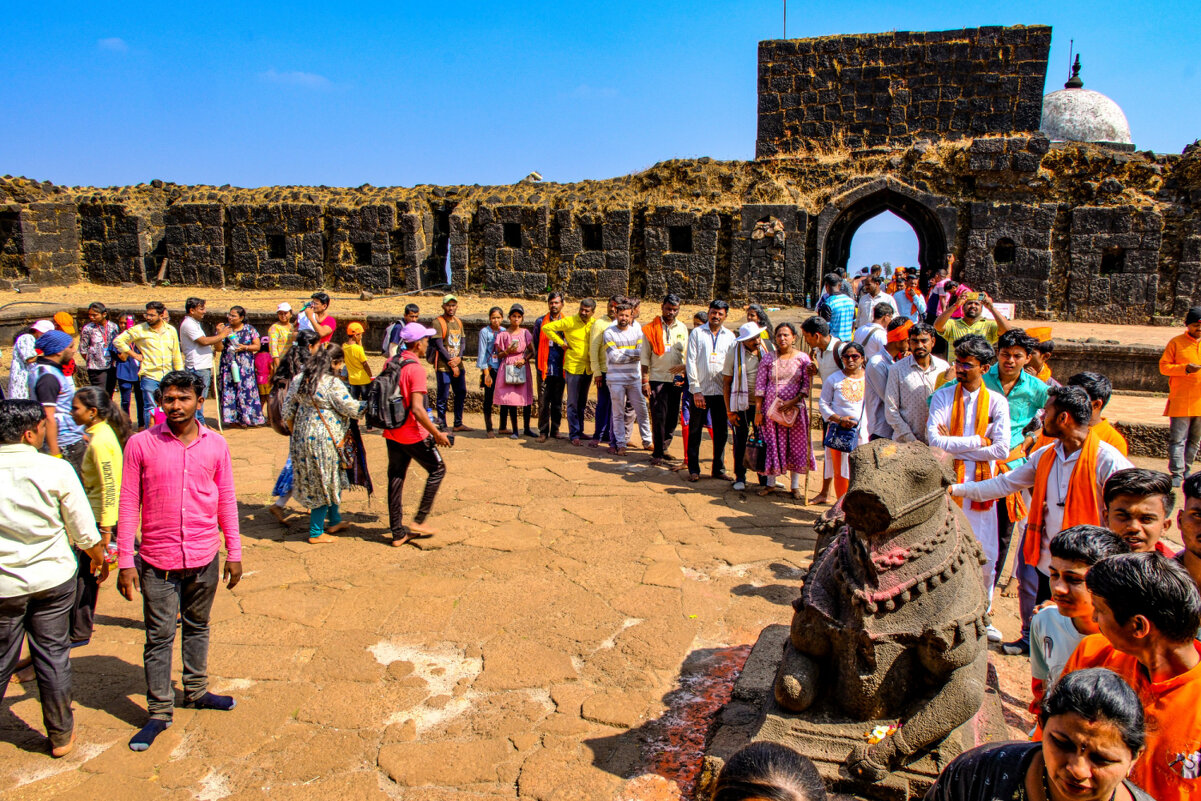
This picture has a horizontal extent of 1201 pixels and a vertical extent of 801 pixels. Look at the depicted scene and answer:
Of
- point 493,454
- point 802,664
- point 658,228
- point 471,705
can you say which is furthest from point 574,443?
point 658,228

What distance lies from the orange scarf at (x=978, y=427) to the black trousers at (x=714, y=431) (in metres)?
3.02

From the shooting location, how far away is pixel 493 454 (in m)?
8.62

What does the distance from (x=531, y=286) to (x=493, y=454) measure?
8.58m

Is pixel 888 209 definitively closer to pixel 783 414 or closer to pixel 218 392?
pixel 783 414

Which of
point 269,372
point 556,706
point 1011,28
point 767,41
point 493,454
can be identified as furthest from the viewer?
point 767,41

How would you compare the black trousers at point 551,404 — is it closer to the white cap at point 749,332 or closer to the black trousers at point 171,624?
the white cap at point 749,332

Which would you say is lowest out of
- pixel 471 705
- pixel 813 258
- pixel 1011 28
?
pixel 471 705

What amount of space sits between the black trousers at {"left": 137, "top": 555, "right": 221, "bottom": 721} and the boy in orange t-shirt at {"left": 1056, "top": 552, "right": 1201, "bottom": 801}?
11.6 feet

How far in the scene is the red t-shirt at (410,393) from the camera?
572 centimetres

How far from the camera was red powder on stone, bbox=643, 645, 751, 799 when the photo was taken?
3.41 meters

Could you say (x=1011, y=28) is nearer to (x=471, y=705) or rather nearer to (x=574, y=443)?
(x=574, y=443)

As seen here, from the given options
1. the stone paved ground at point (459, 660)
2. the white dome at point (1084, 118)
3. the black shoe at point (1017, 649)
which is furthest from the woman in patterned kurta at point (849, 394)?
the white dome at point (1084, 118)

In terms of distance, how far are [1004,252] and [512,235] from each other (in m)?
9.47

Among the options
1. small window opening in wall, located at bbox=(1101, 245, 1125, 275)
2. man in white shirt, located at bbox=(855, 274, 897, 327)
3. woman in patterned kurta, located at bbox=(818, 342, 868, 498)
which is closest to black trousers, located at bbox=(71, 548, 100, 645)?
woman in patterned kurta, located at bbox=(818, 342, 868, 498)
